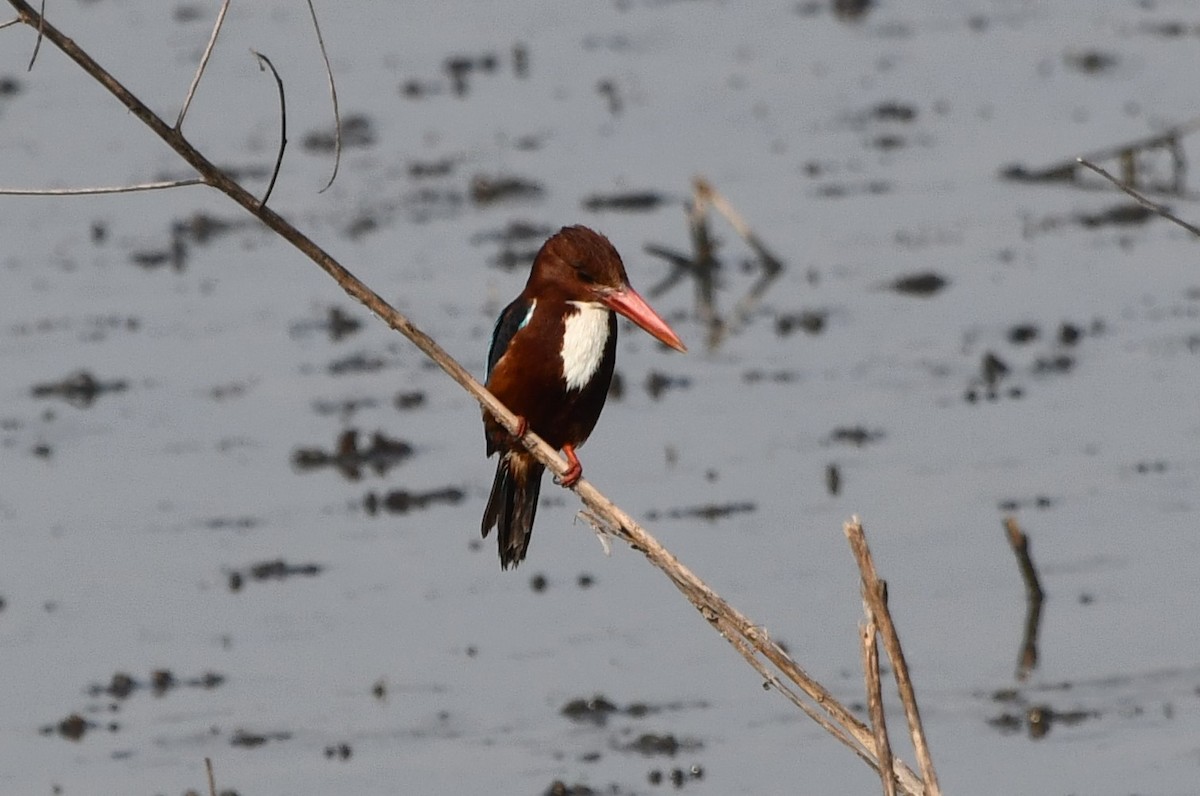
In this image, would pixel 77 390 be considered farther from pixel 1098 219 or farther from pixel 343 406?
pixel 1098 219

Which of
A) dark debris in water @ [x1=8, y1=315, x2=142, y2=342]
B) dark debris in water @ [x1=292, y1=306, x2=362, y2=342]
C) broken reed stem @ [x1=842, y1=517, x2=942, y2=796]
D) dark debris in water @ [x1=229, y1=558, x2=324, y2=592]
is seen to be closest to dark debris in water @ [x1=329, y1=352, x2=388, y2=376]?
dark debris in water @ [x1=292, y1=306, x2=362, y2=342]

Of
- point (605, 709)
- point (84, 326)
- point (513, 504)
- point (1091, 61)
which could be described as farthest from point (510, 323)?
point (1091, 61)

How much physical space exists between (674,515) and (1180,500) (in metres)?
1.53

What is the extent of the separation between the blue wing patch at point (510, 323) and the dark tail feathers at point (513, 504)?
19 cm

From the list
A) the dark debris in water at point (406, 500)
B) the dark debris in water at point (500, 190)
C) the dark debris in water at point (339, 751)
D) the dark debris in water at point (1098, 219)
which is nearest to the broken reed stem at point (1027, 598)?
the dark debris in water at point (339, 751)

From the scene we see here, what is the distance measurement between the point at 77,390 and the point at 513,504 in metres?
4.71

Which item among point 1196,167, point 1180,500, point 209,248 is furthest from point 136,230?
point 1180,500

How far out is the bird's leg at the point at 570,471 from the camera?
401 centimetres

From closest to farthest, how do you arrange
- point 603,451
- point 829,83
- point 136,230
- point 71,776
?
1. point 71,776
2. point 603,451
3. point 136,230
4. point 829,83

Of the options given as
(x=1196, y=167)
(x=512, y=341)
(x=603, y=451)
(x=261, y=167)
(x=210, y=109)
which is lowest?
(x=512, y=341)

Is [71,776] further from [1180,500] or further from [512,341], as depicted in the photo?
[1180,500]

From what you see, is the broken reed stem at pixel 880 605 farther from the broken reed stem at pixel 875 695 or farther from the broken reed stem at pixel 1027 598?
the broken reed stem at pixel 1027 598

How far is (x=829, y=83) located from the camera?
13148mm

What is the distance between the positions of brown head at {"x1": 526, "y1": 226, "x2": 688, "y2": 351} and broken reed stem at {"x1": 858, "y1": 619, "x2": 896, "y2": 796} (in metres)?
1.20
